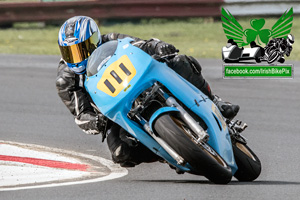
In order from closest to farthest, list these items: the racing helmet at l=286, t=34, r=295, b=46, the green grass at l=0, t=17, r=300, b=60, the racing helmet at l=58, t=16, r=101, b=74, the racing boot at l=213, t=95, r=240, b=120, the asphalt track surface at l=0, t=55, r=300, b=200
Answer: the asphalt track surface at l=0, t=55, r=300, b=200
the racing boot at l=213, t=95, r=240, b=120
the racing helmet at l=58, t=16, r=101, b=74
the racing helmet at l=286, t=34, r=295, b=46
the green grass at l=0, t=17, r=300, b=60

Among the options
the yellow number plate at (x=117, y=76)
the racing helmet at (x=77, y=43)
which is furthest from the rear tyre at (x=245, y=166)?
the racing helmet at (x=77, y=43)

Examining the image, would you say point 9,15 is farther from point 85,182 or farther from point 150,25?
point 85,182

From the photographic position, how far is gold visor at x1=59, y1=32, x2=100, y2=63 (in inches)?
260

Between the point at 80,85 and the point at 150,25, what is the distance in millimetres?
12771

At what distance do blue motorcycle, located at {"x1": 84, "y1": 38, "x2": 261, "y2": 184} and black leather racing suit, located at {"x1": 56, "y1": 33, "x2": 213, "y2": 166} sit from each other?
349 mm

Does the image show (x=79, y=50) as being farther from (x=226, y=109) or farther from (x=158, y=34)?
(x=158, y=34)

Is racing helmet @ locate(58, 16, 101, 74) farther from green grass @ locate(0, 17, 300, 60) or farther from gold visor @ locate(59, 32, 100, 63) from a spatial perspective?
green grass @ locate(0, 17, 300, 60)

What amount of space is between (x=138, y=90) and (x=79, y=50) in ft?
4.06

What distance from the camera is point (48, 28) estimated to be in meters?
20.0

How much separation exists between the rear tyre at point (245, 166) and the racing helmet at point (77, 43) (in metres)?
1.57

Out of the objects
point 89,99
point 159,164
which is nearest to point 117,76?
point 89,99

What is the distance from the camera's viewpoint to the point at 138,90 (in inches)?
220

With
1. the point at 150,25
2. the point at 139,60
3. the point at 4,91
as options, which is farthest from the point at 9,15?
the point at 139,60

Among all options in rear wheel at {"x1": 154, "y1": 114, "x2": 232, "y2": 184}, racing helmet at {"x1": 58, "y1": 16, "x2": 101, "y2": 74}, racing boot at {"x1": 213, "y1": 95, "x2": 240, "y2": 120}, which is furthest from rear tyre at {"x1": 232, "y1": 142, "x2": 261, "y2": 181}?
racing helmet at {"x1": 58, "y1": 16, "x2": 101, "y2": 74}
